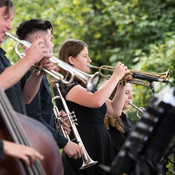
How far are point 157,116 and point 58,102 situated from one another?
1.77 metres

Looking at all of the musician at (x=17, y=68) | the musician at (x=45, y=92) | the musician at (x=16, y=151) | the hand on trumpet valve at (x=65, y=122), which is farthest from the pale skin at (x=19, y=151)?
the hand on trumpet valve at (x=65, y=122)

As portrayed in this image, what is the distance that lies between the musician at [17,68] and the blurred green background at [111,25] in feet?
16.8

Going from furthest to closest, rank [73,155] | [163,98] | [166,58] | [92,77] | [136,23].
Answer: [136,23] < [166,58] < [73,155] < [92,77] < [163,98]

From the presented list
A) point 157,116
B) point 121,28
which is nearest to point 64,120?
point 157,116

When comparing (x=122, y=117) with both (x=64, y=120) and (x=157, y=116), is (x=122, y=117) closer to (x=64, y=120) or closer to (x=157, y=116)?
(x=64, y=120)

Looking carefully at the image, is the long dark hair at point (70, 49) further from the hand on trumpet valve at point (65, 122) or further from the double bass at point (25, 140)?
the double bass at point (25, 140)

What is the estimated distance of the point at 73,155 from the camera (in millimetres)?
3236

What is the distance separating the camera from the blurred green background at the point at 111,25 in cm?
814

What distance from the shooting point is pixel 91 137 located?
140 inches

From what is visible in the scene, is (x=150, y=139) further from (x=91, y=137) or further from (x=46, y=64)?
(x=91, y=137)

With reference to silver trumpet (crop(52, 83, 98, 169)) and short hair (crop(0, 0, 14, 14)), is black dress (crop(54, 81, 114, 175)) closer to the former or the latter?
silver trumpet (crop(52, 83, 98, 169))

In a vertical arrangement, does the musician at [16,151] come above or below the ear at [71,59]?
below

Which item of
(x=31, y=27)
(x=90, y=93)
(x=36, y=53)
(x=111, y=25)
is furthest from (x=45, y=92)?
(x=111, y=25)

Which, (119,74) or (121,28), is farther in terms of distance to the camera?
(121,28)
